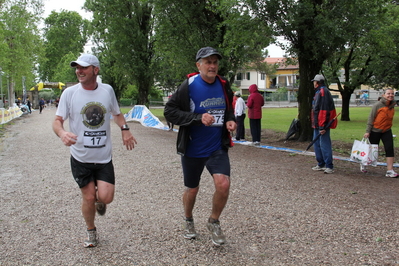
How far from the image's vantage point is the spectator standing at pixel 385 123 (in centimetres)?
791

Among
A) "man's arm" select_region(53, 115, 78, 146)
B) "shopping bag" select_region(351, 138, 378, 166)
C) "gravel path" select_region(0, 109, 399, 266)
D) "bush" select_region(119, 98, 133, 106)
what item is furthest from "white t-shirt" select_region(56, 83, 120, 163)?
"bush" select_region(119, 98, 133, 106)

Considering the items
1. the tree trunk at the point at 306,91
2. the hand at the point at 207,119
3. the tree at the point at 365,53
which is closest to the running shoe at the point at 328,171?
the tree at the point at 365,53

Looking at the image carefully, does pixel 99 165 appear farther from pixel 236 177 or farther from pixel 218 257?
pixel 236 177

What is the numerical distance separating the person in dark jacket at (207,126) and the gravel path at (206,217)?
55 cm

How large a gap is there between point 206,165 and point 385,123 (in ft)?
17.0

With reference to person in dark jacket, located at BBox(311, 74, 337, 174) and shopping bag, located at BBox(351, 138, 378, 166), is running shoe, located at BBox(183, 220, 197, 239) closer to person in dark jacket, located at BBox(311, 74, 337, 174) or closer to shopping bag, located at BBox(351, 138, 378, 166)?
person in dark jacket, located at BBox(311, 74, 337, 174)

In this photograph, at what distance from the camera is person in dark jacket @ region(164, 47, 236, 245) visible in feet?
13.5

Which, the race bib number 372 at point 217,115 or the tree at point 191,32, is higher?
the tree at point 191,32

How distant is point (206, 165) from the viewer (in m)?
4.19

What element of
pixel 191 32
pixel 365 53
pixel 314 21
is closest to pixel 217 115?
pixel 314 21

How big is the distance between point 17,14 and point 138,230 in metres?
36.5

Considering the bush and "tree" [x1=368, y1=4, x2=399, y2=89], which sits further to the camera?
the bush

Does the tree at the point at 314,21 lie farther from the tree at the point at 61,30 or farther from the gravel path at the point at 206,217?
the tree at the point at 61,30

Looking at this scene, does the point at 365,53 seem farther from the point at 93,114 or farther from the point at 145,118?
the point at 93,114
